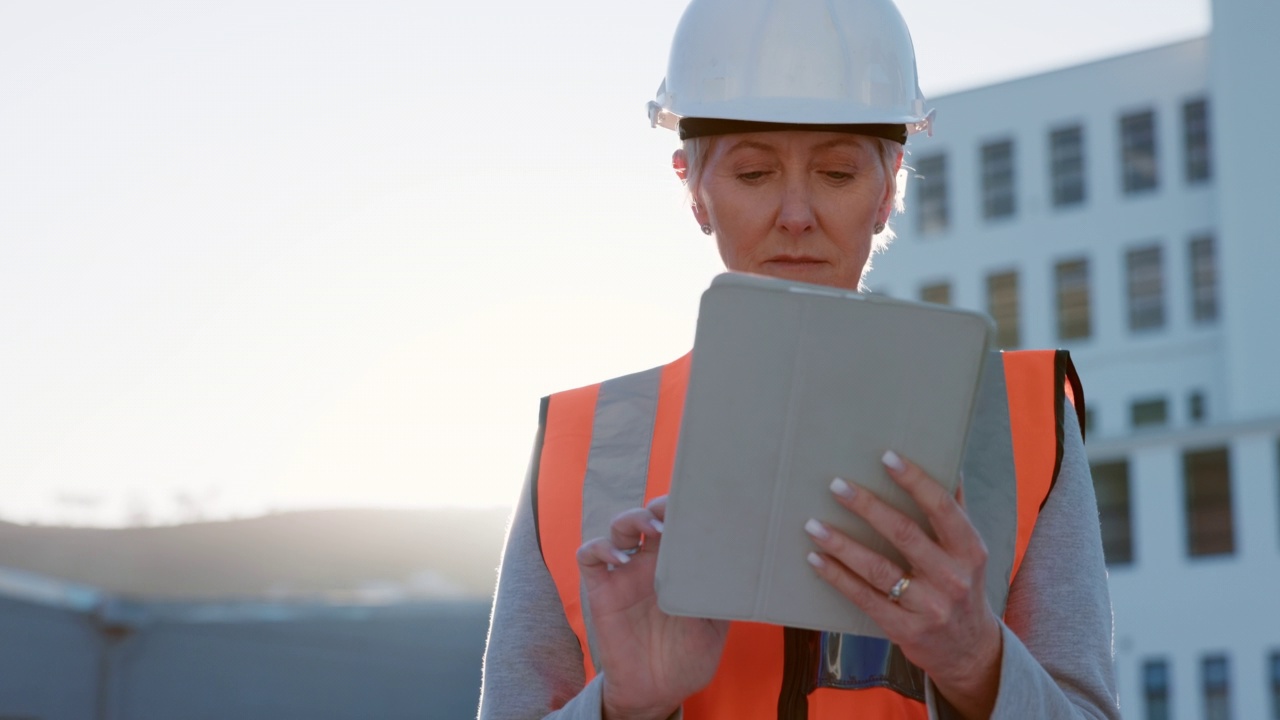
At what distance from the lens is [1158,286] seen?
123ft

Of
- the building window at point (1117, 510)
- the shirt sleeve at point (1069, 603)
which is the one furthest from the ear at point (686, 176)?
the building window at point (1117, 510)

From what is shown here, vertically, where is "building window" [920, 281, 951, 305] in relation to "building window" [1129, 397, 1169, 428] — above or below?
above

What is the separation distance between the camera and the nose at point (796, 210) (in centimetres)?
217

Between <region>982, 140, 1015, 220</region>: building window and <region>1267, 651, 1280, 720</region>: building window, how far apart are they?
1254 cm

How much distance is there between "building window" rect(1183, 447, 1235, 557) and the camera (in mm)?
32500

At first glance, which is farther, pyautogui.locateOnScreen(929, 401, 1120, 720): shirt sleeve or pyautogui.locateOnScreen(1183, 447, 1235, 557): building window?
pyautogui.locateOnScreen(1183, 447, 1235, 557): building window

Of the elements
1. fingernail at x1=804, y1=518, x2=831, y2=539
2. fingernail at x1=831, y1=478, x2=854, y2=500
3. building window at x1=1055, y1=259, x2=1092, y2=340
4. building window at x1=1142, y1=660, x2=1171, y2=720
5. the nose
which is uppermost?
building window at x1=1055, y1=259, x2=1092, y2=340

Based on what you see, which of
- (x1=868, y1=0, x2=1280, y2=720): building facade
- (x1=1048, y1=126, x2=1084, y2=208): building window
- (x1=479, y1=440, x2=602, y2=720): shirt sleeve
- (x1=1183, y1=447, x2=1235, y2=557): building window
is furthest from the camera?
(x1=1048, y1=126, x2=1084, y2=208): building window

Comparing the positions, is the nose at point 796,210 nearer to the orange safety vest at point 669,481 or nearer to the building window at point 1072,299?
the orange safety vest at point 669,481

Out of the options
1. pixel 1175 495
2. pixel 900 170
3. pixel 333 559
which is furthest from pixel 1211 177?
pixel 333 559

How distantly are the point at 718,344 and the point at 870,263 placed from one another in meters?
0.74

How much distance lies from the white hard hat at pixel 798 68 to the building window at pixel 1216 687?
31.7 metres

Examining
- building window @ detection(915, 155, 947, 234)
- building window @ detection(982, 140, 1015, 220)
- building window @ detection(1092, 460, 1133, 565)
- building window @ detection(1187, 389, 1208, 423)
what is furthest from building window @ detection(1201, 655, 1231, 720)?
building window @ detection(915, 155, 947, 234)

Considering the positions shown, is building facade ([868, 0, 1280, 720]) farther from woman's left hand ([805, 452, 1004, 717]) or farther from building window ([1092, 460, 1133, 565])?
woman's left hand ([805, 452, 1004, 717])
